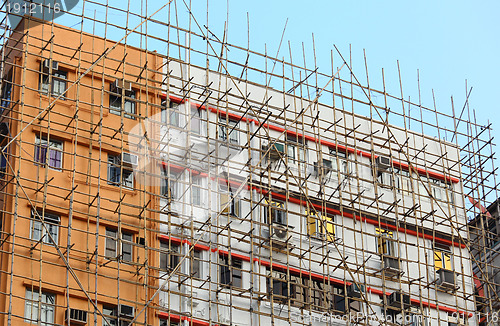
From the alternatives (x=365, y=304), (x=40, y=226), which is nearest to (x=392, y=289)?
(x=365, y=304)

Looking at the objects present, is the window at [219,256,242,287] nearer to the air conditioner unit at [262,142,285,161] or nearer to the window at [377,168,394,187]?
the air conditioner unit at [262,142,285,161]

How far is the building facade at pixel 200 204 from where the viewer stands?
2166 cm

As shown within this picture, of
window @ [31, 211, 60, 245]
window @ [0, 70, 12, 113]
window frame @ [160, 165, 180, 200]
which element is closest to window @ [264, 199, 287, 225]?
window frame @ [160, 165, 180, 200]

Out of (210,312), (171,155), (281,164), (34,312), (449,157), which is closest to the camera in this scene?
(34,312)

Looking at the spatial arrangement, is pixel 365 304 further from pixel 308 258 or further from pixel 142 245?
pixel 142 245

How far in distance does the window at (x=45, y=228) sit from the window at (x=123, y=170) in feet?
5.72

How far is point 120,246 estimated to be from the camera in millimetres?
22078

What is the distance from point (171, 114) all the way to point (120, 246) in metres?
3.87

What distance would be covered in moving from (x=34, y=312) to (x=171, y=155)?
4955 mm

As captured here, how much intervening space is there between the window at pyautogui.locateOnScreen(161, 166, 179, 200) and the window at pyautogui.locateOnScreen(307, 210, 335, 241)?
308cm

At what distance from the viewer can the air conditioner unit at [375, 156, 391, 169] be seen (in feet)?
88.5

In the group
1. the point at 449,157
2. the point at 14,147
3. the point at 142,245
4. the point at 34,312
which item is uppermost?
the point at 449,157

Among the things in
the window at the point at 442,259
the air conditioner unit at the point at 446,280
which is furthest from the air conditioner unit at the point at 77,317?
the window at the point at 442,259

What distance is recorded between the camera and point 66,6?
24.4m
